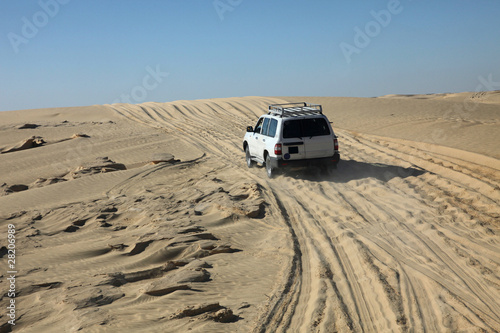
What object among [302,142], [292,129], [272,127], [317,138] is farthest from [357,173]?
[272,127]

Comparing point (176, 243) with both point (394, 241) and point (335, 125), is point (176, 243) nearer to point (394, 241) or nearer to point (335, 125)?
point (394, 241)

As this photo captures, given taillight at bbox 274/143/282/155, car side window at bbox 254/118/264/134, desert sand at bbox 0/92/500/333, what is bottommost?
desert sand at bbox 0/92/500/333

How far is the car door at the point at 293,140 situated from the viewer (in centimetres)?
1227

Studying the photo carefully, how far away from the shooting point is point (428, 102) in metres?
33.2

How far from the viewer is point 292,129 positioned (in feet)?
40.7

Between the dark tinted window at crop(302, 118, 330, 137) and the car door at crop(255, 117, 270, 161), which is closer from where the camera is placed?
the dark tinted window at crop(302, 118, 330, 137)

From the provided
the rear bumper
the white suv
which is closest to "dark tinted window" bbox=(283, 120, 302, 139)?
the white suv

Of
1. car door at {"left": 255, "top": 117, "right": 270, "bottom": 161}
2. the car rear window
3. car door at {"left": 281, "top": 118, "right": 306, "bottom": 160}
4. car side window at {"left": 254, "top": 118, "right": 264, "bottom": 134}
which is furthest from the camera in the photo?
car side window at {"left": 254, "top": 118, "right": 264, "bottom": 134}

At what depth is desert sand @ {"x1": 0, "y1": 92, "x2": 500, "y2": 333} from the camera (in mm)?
5285

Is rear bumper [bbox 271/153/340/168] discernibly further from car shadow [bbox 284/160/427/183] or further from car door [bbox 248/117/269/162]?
car door [bbox 248/117/269/162]

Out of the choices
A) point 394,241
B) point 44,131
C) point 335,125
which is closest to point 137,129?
point 44,131

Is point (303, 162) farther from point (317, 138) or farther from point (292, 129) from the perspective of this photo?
point (292, 129)

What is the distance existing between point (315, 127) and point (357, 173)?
1.96m

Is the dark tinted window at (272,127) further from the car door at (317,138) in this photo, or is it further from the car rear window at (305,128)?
the car door at (317,138)
